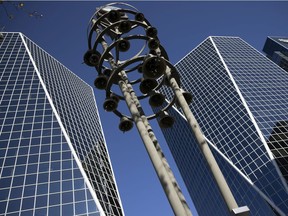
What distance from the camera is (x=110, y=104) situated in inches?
426

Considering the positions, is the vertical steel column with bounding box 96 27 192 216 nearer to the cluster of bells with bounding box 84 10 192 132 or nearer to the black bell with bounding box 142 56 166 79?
the cluster of bells with bounding box 84 10 192 132

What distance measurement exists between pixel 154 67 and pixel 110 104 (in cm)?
215

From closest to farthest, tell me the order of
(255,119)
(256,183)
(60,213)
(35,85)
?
(60,213), (256,183), (255,119), (35,85)

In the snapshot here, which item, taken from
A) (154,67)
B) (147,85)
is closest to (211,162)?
(154,67)

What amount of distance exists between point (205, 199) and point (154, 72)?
8820 cm

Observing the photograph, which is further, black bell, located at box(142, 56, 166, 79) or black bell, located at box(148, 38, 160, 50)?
black bell, located at box(148, 38, 160, 50)

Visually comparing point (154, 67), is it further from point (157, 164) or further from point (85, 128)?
point (85, 128)

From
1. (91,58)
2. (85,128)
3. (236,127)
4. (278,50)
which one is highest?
(91,58)

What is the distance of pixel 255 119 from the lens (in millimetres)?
73562

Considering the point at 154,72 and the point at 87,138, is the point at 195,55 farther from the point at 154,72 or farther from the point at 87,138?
the point at 154,72

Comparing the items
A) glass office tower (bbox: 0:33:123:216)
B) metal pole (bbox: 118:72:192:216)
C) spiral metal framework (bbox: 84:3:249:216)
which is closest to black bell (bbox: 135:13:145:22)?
spiral metal framework (bbox: 84:3:249:216)

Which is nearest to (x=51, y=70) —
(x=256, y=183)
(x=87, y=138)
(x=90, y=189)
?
(x=87, y=138)

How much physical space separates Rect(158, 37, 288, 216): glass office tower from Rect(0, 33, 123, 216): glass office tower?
27494mm

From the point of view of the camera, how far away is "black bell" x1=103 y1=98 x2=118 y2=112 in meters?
10.8
